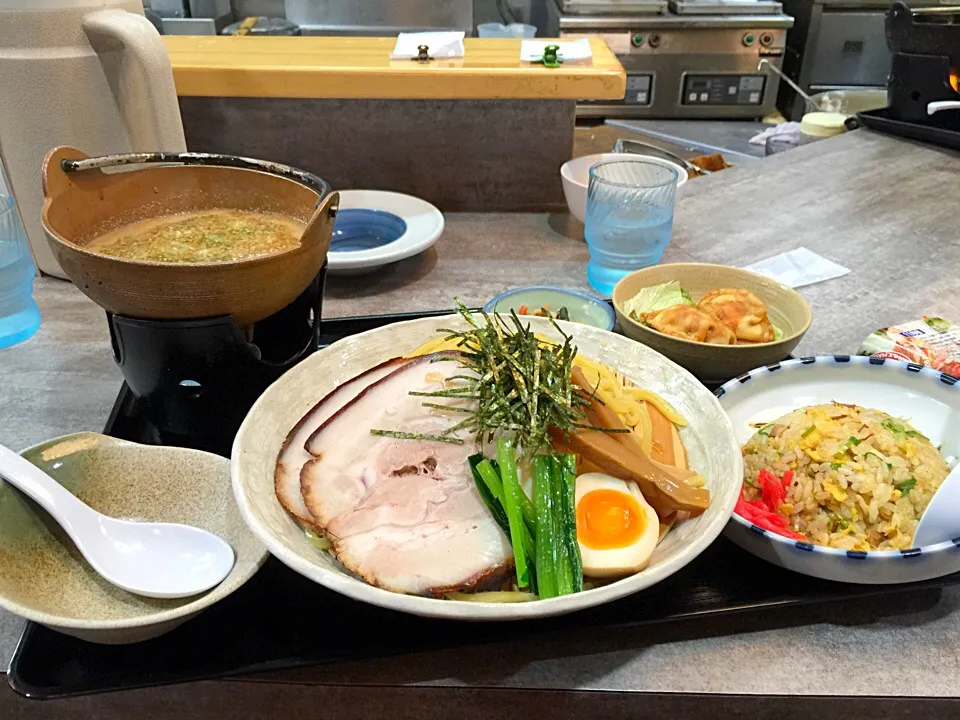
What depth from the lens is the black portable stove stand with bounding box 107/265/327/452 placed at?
1180 mm

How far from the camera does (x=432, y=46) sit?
2.37 m

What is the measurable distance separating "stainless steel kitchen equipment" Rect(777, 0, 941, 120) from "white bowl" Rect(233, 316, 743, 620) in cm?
503

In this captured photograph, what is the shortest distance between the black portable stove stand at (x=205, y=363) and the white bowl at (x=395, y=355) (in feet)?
0.32

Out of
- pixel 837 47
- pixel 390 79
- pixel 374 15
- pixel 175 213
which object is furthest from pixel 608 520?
pixel 837 47

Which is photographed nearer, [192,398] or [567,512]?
[567,512]

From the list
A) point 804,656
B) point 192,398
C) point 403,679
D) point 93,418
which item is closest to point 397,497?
point 403,679

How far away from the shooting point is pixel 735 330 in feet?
4.99

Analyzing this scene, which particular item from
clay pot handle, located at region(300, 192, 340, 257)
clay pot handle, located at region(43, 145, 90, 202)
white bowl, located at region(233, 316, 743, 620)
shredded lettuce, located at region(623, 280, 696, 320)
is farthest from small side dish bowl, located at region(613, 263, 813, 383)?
clay pot handle, located at region(43, 145, 90, 202)

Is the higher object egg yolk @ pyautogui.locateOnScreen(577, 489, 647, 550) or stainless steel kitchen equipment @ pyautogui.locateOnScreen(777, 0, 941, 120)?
stainless steel kitchen equipment @ pyautogui.locateOnScreen(777, 0, 941, 120)

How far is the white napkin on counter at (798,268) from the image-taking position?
2100mm

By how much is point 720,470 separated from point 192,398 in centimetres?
89

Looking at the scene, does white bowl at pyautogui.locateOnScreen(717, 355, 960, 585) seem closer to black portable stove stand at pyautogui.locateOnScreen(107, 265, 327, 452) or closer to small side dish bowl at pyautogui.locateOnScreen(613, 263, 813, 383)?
small side dish bowl at pyautogui.locateOnScreen(613, 263, 813, 383)

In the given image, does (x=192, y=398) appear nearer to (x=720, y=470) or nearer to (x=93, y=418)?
(x=93, y=418)

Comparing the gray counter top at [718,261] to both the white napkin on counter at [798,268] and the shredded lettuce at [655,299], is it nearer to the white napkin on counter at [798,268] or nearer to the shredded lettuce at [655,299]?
the white napkin on counter at [798,268]
